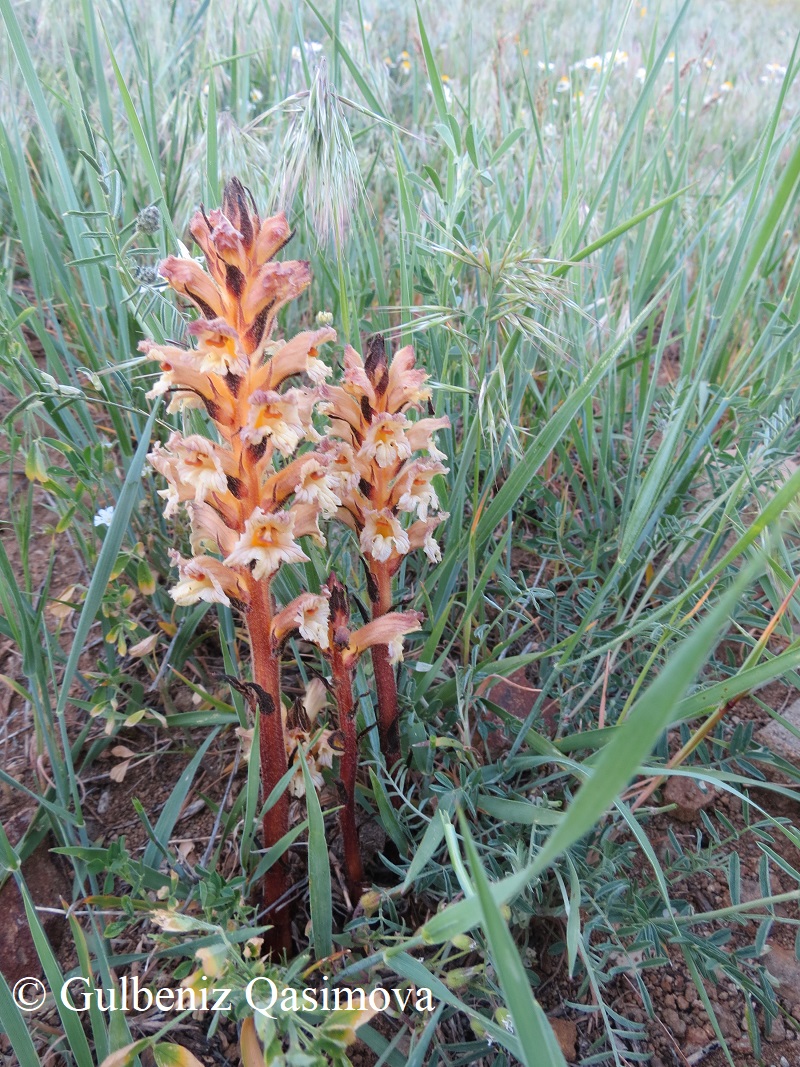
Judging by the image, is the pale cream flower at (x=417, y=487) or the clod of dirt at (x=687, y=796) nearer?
the pale cream flower at (x=417, y=487)

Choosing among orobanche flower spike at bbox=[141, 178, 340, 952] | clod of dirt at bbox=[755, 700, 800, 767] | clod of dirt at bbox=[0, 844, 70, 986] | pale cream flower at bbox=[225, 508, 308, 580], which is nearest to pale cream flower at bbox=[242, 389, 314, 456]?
orobanche flower spike at bbox=[141, 178, 340, 952]

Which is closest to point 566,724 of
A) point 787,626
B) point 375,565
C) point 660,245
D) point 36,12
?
point 787,626

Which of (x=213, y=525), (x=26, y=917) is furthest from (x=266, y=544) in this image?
(x=26, y=917)

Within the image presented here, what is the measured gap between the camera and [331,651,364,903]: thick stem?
118 cm

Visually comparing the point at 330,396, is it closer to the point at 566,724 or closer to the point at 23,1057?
the point at 566,724

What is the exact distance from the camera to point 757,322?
2447 millimetres

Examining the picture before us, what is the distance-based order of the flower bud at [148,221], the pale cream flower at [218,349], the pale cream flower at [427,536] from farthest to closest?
the flower bud at [148,221], the pale cream flower at [427,536], the pale cream flower at [218,349]

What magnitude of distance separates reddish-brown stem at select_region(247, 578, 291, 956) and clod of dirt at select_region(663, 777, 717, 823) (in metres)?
0.87

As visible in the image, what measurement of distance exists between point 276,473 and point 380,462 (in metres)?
0.17

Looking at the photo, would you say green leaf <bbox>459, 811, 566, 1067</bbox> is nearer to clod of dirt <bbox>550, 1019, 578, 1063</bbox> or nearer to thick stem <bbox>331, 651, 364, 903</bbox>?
thick stem <bbox>331, 651, 364, 903</bbox>

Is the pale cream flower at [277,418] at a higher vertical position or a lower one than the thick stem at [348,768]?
higher

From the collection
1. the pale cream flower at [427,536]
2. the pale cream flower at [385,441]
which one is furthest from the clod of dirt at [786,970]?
the pale cream flower at [385,441]

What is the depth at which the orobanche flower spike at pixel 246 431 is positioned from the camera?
38.9 inches

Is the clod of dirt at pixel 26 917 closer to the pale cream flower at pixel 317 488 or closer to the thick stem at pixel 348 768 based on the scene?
the thick stem at pixel 348 768
